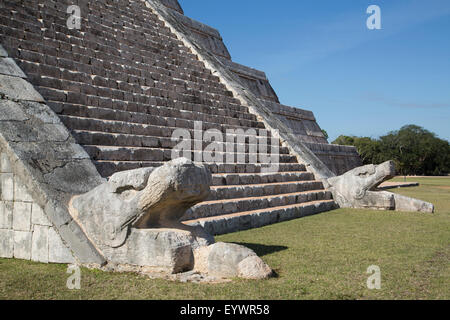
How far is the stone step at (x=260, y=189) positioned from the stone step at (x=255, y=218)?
44 centimetres

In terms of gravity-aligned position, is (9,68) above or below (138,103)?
above

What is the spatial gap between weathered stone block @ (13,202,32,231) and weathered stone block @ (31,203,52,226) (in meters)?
0.06

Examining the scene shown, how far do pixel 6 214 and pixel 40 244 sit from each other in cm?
59

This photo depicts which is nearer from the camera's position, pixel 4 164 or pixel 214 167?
pixel 4 164

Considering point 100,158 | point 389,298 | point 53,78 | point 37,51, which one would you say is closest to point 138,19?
point 37,51

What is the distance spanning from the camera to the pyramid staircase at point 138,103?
634cm

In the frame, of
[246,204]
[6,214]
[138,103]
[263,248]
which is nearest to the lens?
[6,214]

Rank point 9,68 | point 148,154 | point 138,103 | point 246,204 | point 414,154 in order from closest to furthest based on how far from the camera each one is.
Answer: point 9,68
point 148,154
point 246,204
point 138,103
point 414,154

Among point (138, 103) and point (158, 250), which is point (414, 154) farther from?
point (158, 250)

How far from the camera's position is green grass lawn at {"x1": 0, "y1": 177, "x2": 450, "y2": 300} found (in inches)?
129

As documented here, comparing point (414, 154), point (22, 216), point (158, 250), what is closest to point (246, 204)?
point (158, 250)

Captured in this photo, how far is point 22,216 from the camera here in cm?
434

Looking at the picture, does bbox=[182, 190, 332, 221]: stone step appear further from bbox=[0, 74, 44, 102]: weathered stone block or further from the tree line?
the tree line

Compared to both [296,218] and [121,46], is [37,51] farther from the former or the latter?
[296,218]
